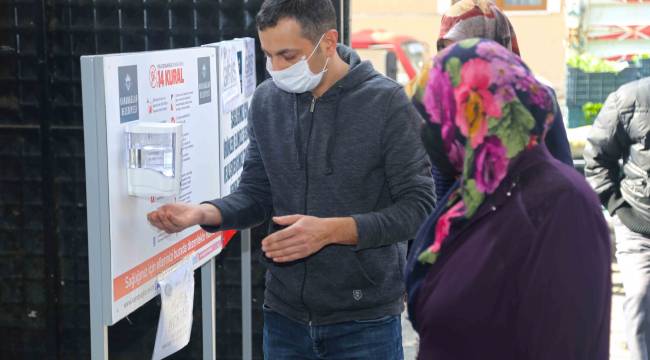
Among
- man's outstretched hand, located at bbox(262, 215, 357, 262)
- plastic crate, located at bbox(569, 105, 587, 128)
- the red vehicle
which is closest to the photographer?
man's outstretched hand, located at bbox(262, 215, 357, 262)

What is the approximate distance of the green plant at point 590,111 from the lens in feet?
26.1

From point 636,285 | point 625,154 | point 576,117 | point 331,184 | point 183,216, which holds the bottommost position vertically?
point 636,285

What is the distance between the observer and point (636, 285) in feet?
14.7

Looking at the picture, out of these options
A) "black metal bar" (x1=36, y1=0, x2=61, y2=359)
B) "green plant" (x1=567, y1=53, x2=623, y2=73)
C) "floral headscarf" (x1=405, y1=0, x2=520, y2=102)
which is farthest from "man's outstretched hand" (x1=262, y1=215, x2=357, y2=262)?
"green plant" (x1=567, y1=53, x2=623, y2=73)

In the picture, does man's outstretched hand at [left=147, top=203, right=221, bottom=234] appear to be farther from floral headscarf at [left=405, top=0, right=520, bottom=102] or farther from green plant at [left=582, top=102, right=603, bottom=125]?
green plant at [left=582, top=102, right=603, bottom=125]

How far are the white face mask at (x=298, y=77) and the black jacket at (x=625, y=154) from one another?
7.00 ft

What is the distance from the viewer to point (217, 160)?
3.44m

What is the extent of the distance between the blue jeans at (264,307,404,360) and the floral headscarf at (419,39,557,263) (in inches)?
34.2

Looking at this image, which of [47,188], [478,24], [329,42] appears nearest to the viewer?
[329,42]

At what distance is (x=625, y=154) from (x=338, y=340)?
234cm

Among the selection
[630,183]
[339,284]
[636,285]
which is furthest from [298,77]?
[636,285]

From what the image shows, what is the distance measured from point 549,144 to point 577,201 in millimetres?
518

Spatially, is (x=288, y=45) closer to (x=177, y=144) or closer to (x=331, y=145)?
(x=331, y=145)

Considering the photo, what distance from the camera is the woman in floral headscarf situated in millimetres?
1806
